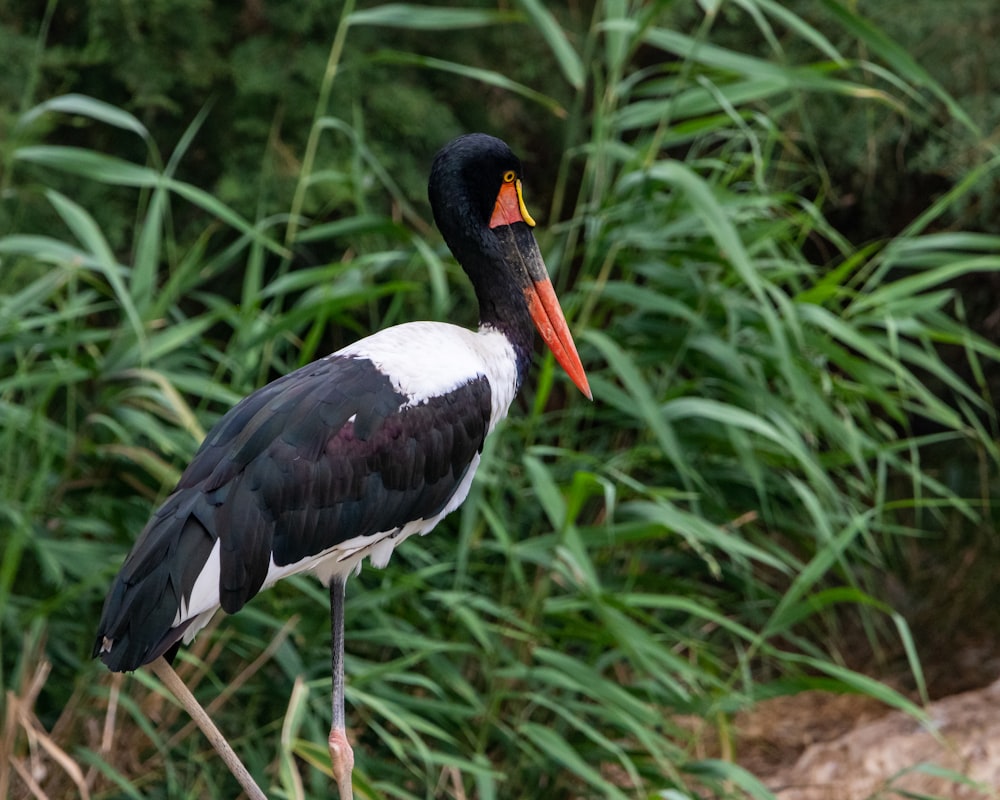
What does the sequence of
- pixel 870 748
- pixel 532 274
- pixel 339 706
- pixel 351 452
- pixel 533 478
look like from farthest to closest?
pixel 870 748, pixel 533 478, pixel 532 274, pixel 339 706, pixel 351 452

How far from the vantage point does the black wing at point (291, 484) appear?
2.44m

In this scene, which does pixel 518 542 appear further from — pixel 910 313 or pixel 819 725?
pixel 819 725

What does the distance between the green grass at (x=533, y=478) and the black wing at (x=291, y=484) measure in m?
0.58

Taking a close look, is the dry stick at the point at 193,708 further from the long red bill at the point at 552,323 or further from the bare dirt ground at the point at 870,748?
the bare dirt ground at the point at 870,748

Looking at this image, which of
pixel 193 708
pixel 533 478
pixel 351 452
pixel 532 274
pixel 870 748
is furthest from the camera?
pixel 870 748

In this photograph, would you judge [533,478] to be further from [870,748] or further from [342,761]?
[870,748]

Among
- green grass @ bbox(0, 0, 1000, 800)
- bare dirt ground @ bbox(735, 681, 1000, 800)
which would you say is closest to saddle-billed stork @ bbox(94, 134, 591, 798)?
green grass @ bbox(0, 0, 1000, 800)

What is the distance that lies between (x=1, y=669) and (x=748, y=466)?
175 cm

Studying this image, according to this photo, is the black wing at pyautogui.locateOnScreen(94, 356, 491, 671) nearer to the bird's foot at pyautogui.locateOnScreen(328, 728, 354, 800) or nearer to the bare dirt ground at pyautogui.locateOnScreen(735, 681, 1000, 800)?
the bird's foot at pyautogui.locateOnScreen(328, 728, 354, 800)

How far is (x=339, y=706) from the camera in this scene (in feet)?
9.12

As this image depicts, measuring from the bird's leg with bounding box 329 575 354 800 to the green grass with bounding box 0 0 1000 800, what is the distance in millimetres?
285

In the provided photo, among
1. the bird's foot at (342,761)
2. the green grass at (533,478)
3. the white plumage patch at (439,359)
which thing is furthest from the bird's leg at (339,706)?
the white plumage patch at (439,359)

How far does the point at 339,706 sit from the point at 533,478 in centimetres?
78

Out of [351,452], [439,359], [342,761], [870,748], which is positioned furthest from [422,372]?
[870,748]
